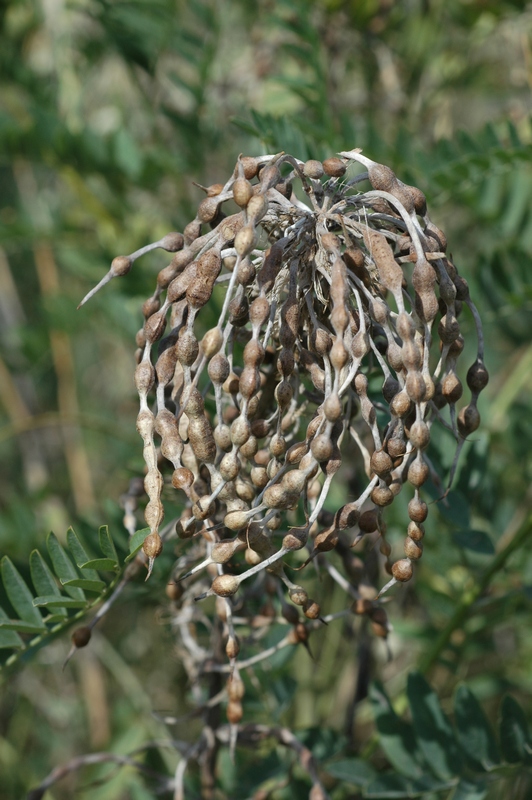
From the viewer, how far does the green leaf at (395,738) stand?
0.88m

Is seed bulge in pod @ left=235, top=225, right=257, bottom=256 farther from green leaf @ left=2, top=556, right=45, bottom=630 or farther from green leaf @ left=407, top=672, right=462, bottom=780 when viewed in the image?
green leaf @ left=407, top=672, right=462, bottom=780

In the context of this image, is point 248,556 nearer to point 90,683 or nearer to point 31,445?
point 90,683

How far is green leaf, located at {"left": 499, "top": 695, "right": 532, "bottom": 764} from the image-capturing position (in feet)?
2.80

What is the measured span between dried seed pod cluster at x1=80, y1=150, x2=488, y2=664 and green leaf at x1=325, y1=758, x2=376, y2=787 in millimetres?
309

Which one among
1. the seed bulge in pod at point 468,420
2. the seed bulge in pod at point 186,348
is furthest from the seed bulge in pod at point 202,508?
the seed bulge in pod at point 468,420

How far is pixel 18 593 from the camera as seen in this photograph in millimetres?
750

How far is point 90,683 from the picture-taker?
1.81 metres

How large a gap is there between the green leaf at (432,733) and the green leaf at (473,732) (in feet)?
0.05

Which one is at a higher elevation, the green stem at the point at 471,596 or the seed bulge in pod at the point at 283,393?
the seed bulge in pod at the point at 283,393

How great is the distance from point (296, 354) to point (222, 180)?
105cm

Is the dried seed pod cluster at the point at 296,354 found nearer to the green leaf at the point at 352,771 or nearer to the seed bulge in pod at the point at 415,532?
the seed bulge in pod at the point at 415,532

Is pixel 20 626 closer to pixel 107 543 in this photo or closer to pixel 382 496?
pixel 107 543

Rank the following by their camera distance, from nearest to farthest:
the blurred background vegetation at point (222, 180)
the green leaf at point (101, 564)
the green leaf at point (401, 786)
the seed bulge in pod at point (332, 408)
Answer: the seed bulge in pod at point (332, 408)
the green leaf at point (101, 564)
the green leaf at point (401, 786)
the blurred background vegetation at point (222, 180)

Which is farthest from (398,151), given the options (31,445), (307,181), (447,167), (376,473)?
(31,445)
